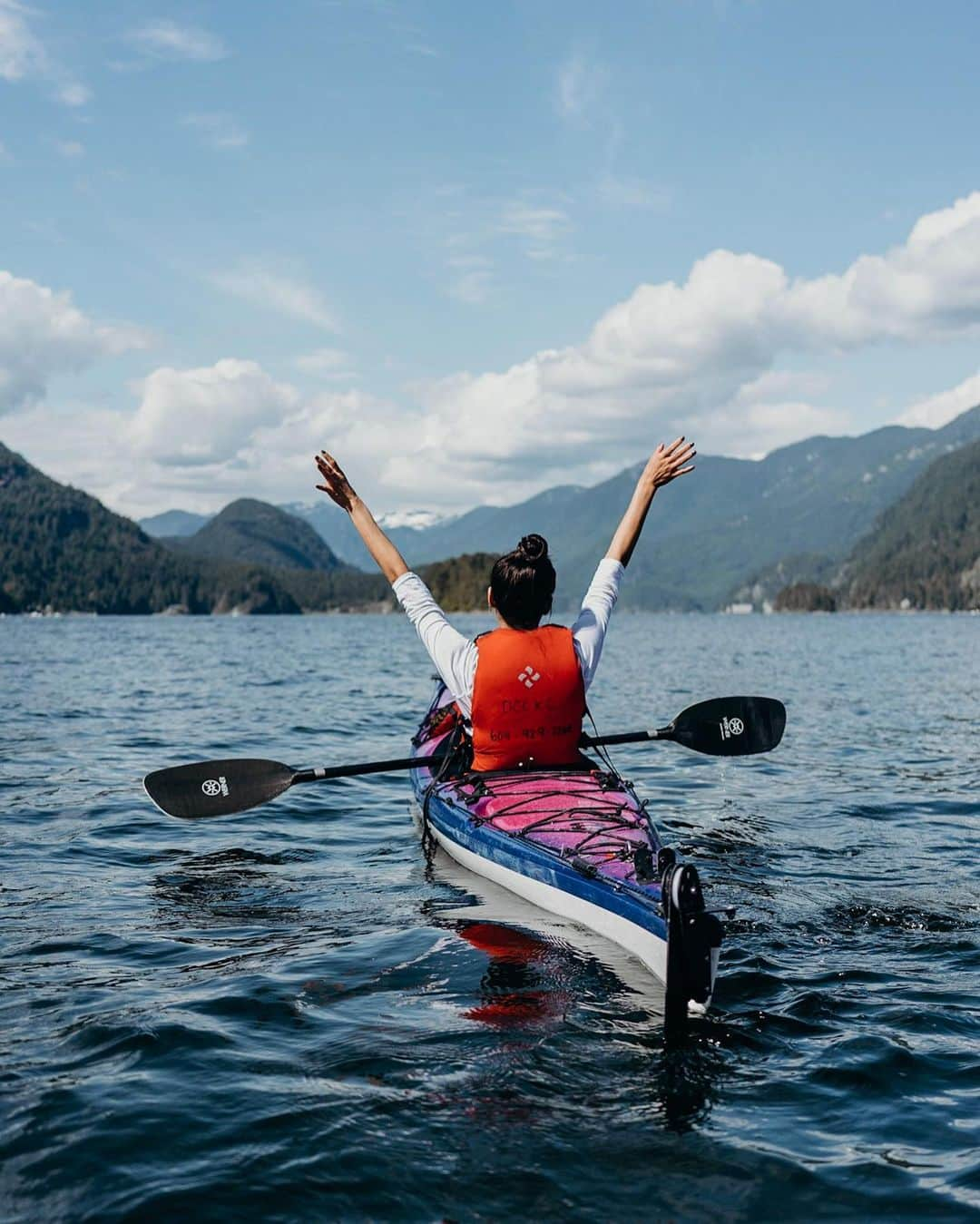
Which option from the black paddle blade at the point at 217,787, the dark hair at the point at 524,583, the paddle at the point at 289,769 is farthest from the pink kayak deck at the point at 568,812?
the black paddle blade at the point at 217,787

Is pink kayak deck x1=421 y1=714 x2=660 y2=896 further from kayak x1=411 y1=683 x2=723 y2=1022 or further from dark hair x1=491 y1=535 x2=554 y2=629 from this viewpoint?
dark hair x1=491 y1=535 x2=554 y2=629

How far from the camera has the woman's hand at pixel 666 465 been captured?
29.0 ft

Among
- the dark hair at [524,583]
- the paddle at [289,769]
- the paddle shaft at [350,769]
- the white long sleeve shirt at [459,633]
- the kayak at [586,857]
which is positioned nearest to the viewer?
the kayak at [586,857]

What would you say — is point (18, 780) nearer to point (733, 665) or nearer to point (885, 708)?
point (885, 708)

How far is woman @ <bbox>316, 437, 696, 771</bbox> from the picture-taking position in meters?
8.33

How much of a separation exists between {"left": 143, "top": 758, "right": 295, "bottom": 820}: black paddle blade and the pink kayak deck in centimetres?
180

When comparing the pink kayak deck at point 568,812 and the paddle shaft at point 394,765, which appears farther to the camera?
the paddle shaft at point 394,765

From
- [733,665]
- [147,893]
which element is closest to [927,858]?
[147,893]

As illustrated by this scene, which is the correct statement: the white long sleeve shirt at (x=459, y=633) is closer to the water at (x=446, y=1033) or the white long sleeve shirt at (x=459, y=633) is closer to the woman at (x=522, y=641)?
the woman at (x=522, y=641)

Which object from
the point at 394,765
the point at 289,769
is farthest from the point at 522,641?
the point at 289,769

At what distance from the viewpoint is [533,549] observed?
27.3ft

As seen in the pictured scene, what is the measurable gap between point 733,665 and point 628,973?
1802 inches

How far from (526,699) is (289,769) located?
2.63 metres

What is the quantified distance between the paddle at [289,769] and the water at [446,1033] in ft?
3.01
